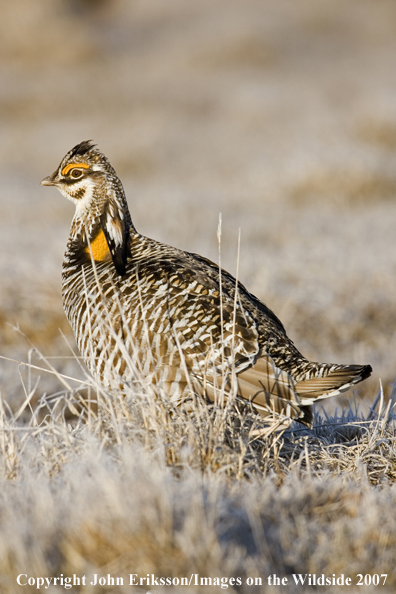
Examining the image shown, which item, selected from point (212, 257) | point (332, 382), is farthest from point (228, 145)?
point (332, 382)

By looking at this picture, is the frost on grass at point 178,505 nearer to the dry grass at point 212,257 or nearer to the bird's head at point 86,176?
the dry grass at point 212,257

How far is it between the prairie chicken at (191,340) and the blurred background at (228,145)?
522 mm

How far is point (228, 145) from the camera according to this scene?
15.9 metres

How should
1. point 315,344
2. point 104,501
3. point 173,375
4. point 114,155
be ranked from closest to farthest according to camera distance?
point 104,501
point 173,375
point 315,344
point 114,155

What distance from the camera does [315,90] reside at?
20.8 metres

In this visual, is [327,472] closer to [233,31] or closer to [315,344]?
[315,344]

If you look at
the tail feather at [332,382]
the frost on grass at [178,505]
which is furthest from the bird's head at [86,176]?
the tail feather at [332,382]

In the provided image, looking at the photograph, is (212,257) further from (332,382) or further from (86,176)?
(332,382)

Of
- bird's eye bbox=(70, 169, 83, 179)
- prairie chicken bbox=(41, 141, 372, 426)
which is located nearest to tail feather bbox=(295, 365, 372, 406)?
prairie chicken bbox=(41, 141, 372, 426)

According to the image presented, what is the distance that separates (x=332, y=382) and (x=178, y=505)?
1099 mm

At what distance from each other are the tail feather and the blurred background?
1463 mm

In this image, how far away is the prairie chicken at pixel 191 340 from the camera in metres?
2.87

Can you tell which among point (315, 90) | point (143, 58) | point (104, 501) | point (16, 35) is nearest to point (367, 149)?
point (315, 90)

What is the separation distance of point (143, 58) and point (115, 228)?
2383 centimetres
